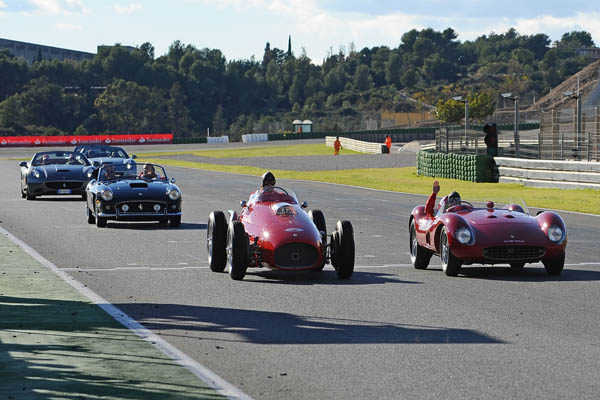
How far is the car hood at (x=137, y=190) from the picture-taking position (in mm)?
21141

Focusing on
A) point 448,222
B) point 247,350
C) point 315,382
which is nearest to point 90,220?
point 448,222

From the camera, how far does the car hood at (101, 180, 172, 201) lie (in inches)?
832

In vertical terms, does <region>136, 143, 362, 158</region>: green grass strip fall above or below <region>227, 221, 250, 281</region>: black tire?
below

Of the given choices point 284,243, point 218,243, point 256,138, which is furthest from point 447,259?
point 256,138

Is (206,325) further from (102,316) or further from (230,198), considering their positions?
(230,198)

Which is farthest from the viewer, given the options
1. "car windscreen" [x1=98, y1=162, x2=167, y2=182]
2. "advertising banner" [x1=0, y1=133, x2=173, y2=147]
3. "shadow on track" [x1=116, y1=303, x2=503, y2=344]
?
"advertising banner" [x1=0, y1=133, x2=173, y2=147]

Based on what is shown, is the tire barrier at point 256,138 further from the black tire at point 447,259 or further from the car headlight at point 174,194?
the black tire at point 447,259

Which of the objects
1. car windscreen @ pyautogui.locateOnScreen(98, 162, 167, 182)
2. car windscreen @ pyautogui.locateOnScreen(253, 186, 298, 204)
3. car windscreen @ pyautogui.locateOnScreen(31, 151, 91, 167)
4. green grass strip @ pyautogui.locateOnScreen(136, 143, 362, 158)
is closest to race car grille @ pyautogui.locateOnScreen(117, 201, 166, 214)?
car windscreen @ pyautogui.locateOnScreen(98, 162, 167, 182)

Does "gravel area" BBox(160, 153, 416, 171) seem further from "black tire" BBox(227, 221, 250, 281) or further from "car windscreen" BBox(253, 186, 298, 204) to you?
"black tire" BBox(227, 221, 250, 281)

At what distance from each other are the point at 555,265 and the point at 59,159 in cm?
2005

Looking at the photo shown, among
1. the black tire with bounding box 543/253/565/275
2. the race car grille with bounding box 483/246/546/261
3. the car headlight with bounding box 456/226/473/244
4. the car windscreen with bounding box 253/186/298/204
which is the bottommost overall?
the black tire with bounding box 543/253/565/275

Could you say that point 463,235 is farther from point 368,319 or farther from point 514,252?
point 368,319

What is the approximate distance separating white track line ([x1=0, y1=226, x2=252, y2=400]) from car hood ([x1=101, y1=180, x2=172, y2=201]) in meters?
7.05

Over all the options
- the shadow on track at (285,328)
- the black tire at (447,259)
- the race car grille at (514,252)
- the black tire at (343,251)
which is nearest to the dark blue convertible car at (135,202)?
the black tire at (343,251)
